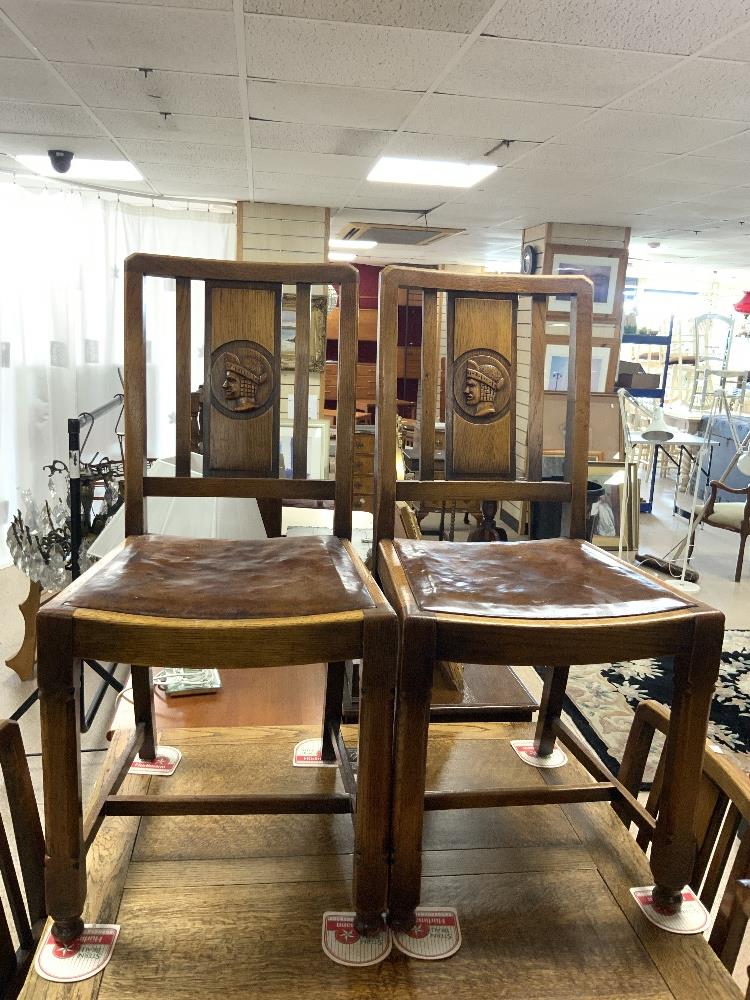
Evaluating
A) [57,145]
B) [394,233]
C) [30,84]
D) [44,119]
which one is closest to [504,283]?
[30,84]

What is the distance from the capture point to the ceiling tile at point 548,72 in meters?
Answer: 2.34

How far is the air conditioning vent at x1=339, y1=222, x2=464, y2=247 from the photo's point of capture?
6.45 m

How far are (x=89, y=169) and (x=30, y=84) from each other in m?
1.95

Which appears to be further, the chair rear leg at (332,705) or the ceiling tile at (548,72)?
the ceiling tile at (548,72)

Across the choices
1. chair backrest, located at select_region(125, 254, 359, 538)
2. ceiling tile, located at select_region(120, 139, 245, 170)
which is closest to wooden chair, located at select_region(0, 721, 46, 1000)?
chair backrest, located at select_region(125, 254, 359, 538)

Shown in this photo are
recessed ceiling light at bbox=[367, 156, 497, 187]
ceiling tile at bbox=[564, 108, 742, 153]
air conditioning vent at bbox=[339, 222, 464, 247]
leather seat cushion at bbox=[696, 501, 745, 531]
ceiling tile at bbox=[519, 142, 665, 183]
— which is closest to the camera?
ceiling tile at bbox=[564, 108, 742, 153]

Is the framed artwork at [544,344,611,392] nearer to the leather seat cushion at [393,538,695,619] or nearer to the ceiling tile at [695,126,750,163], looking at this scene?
the ceiling tile at [695,126,750,163]

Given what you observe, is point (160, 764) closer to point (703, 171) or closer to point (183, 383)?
point (183, 383)

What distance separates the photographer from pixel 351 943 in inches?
39.6

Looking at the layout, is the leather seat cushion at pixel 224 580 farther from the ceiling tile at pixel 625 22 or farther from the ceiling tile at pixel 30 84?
the ceiling tile at pixel 30 84

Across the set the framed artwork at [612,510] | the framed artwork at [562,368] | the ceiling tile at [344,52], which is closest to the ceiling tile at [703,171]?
the ceiling tile at [344,52]

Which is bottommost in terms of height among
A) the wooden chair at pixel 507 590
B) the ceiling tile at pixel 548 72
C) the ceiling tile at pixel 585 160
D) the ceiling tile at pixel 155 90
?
the wooden chair at pixel 507 590

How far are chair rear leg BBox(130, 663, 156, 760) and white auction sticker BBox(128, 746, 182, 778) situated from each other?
1cm

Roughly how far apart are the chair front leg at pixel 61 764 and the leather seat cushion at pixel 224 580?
0.06 m
